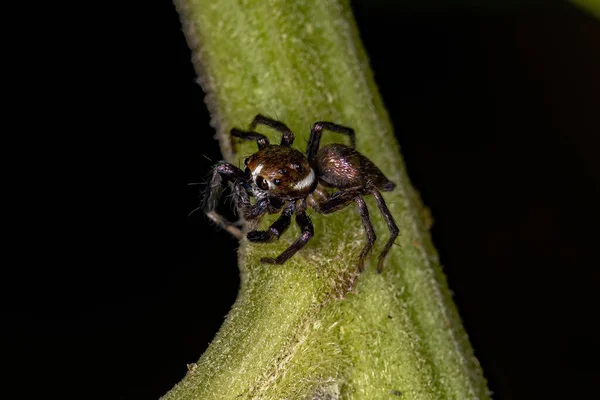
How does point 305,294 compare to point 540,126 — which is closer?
point 305,294

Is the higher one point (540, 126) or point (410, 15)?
point (410, 15)

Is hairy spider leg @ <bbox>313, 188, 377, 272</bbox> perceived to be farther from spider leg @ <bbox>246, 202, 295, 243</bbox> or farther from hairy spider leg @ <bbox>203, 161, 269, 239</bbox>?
hairy spider leg @ <bbox>203, 161, 269, 239</bbox>

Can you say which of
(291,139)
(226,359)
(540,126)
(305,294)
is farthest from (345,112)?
(540,126)

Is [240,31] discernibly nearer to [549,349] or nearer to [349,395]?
[349,395]

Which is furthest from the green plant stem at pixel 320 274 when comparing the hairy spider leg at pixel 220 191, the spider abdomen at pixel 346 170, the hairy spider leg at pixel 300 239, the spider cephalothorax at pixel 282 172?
the spider cephalothorax at pixel 282 172

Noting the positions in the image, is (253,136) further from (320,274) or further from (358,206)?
(320,274)

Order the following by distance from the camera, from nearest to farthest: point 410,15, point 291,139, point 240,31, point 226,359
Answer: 1. point 226,359
2. point 240,31
3. point 291,139
4. point 410,15
